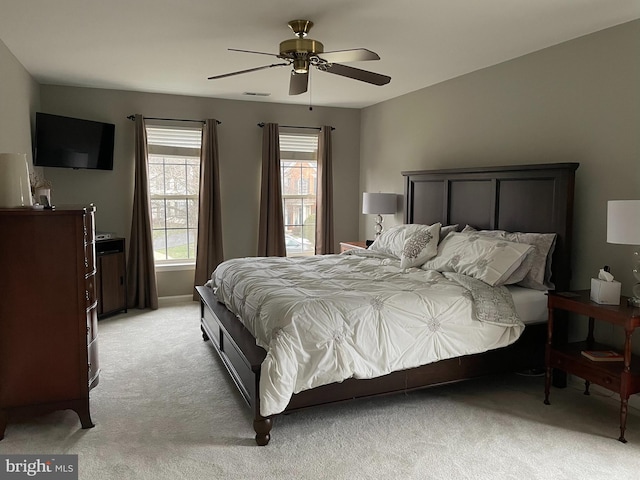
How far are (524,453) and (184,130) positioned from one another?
201 inches

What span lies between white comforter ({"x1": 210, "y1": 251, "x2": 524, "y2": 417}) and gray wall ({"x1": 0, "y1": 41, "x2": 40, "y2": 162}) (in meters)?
2.28

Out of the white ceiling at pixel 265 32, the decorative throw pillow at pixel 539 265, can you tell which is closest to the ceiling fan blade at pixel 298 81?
the white ceiling at pixel 265 32

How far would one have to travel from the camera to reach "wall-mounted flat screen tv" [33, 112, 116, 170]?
5.02 metres

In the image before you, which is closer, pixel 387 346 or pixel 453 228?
pixel 387 346

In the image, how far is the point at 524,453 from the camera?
2701mm

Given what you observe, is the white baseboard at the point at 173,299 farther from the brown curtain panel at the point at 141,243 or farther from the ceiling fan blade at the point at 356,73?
the ceiling fan blade at the point at 356,73

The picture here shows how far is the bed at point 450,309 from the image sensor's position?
114 inches

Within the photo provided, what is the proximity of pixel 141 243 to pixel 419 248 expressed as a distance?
3408 mm

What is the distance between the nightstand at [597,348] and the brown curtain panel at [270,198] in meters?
3.81

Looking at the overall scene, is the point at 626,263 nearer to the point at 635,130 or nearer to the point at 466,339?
the point at 635,130

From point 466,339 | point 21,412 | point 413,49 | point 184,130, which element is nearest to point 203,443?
point 21,412

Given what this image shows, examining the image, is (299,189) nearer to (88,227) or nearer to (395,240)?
(395,240)

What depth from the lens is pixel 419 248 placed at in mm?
4145

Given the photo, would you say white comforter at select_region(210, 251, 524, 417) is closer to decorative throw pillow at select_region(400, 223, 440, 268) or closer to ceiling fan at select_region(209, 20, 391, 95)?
decorative throw pillow at select_region(400, 223, 440, 268)
